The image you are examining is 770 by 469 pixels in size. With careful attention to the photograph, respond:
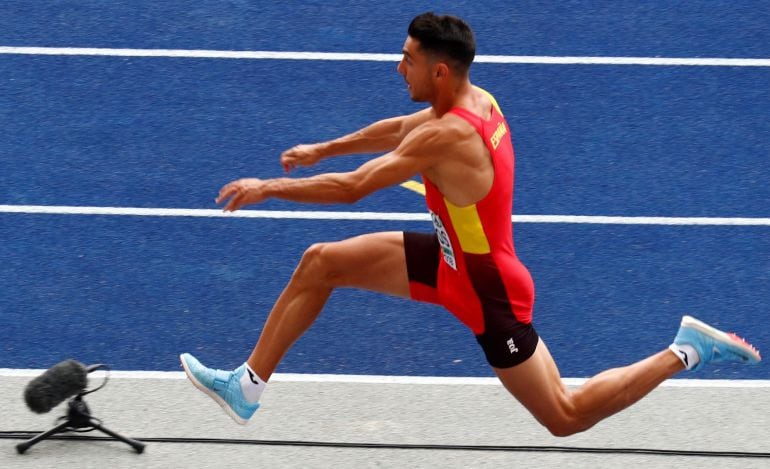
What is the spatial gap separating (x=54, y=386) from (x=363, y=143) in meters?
1.69

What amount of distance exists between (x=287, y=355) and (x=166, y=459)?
1.18 m

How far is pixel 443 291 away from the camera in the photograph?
6031mm

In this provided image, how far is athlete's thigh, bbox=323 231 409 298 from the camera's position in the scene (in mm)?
6059

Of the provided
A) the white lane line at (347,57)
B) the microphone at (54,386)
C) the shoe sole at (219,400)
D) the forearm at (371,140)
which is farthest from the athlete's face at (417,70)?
the white lane line at (347,57)

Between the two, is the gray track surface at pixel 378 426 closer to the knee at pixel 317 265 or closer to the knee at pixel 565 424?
the knee at pixel 565 424

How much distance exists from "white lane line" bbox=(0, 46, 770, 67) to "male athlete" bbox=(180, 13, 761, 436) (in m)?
3.59

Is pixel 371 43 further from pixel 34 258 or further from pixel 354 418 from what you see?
pixel 354 418

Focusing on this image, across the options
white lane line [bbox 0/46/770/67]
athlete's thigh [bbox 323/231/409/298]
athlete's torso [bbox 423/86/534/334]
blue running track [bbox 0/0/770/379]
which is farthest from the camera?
white lane line [bbox 0/46/770/67]

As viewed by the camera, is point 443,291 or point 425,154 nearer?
point 425,154

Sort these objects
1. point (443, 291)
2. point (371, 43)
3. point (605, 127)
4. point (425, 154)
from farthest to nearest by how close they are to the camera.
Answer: point (371, 43) → point (605, 127) → point (443, 291) → point (425, 154)

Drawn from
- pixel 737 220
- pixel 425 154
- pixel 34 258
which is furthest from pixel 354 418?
pixel 737 220

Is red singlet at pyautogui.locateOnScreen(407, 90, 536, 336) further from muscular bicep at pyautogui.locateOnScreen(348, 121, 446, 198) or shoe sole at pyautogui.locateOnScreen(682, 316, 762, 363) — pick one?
shoe sole at pyautogui.locateOnScreen(682, 316, 762, 363)

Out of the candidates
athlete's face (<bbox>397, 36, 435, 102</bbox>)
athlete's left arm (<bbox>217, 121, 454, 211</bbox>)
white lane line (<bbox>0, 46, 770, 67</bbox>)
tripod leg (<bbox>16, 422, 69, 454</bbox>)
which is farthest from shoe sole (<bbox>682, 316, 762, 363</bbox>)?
white lane line (<bbox>0, 46, 770, 67</bbox>)

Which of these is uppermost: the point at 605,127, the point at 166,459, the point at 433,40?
the point at 433,40
